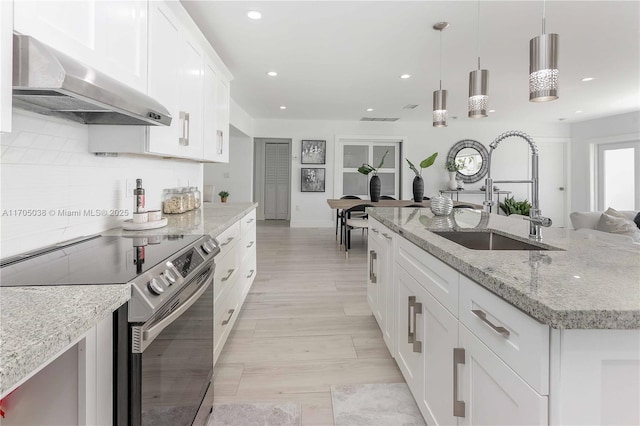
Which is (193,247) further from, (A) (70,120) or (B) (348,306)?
(B) (348,306)

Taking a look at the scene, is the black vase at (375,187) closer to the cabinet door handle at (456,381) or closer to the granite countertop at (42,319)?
the cabinet door handle at (456,381)

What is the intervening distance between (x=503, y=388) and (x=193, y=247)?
1.15 meters

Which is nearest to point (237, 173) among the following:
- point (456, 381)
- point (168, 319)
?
point (168, 319)

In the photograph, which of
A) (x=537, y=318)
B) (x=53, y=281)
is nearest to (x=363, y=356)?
(x=537, y=318)

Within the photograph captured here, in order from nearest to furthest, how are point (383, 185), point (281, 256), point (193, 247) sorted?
point (193, 247) → point (281, 256) → point (383, 185)

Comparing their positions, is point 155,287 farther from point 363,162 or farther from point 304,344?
point 363,162

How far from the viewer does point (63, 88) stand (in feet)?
3.03

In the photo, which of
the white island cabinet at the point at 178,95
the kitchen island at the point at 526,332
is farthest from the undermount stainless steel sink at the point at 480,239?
the white island cabinet at the point at 178,95

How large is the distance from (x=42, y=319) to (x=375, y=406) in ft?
4.84

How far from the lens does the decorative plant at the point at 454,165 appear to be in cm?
788

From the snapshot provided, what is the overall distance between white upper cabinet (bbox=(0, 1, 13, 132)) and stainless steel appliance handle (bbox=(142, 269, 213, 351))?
62 cm

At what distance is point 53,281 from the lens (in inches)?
34.9

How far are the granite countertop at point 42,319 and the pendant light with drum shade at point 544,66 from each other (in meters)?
2.06

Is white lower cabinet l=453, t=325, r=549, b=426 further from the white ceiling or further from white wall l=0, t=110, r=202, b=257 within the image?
the white ceiling
